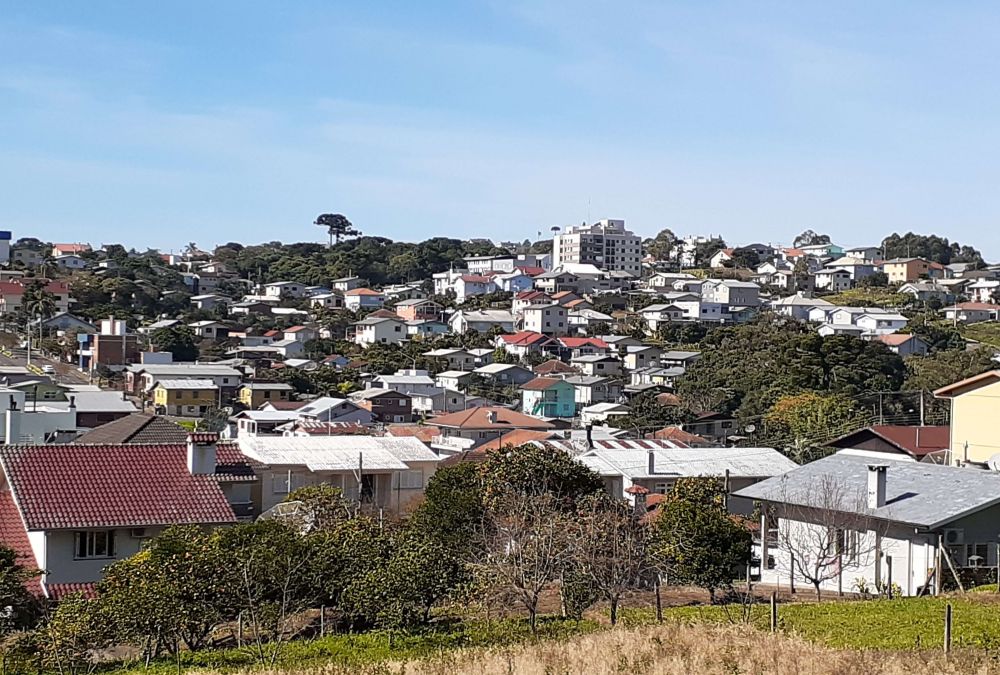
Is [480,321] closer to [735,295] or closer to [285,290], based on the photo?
[735,295]

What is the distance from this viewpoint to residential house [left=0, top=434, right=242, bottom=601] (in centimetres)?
1639

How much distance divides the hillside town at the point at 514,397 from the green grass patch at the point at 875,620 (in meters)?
1.08

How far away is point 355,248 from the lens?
113250 millimetres

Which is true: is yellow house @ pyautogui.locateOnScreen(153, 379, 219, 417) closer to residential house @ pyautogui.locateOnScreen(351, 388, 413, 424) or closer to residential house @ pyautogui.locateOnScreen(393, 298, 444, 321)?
residential house @ pyautogui.locateOnScreen(351, 388, 413, 424)

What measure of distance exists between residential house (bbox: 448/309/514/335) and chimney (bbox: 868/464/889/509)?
5778 centimetres

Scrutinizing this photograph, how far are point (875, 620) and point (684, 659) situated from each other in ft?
13.6

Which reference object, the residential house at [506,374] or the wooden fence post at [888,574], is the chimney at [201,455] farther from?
the residential house at [506,374]

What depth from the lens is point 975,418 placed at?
25547mm

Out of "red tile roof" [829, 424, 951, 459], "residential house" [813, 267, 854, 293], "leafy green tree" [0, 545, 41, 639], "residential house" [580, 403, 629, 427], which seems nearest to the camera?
"leafy green tree" [0, 545, 41, 639]

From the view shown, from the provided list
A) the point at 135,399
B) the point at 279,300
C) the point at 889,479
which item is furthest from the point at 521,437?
the point at 279,300

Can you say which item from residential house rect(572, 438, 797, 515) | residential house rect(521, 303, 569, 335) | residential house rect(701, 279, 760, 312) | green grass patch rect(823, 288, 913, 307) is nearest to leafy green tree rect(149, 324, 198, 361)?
residential house rect(521, 303, 569, 335)

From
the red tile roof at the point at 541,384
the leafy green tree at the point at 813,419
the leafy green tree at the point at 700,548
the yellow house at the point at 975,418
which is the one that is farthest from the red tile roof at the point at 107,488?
the red tile roof at the point at 541,384

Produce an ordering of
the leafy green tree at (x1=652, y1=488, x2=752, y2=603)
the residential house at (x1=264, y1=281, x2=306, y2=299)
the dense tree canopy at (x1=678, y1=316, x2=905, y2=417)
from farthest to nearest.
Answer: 1. the residential house at (x1=264, y1=281, x2=306, y2=299)
2. the dense tree canopy at (x1=678, y1=316, x2=905, y2=417)
3. the leafy green tree at (x1=652, y1=488, x2=752, y2=603)

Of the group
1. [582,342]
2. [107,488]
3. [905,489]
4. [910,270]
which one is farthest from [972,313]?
[107,488]
